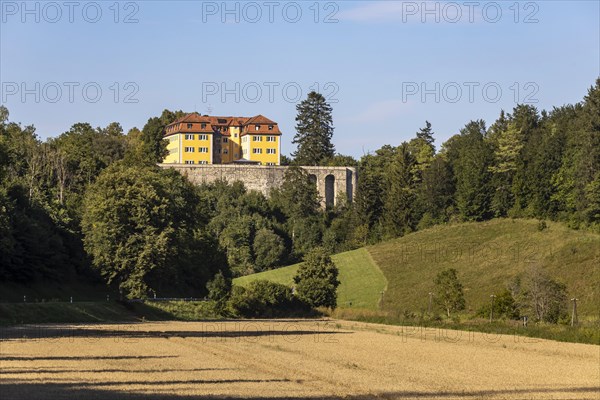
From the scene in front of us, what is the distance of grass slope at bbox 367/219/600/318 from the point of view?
106 metres

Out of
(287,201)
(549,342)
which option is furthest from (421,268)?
(549,342)

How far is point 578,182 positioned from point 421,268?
22.3 meters

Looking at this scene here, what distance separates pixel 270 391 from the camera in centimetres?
2575

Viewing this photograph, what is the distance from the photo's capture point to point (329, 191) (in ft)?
546

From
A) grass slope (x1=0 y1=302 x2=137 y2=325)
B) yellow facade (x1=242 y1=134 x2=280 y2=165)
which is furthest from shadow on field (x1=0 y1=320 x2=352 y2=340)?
yellow facade (x1=242 y1=134 x2=280 y2=165)

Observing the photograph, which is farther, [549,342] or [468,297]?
[468,297]

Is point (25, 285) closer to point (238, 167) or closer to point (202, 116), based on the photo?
point (238, 167)

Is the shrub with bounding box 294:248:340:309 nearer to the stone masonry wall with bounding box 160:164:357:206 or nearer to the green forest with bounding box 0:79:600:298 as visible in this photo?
the green forest with bounding box 0:79:600:298

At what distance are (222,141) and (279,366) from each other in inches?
5863

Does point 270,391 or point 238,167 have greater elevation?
point 238,167

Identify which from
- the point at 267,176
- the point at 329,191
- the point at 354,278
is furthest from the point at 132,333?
the point at 329,191

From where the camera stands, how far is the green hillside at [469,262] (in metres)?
107

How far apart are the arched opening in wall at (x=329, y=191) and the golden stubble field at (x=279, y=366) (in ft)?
373

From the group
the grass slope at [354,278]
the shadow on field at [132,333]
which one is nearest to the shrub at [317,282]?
the grass slope at [354,278]
